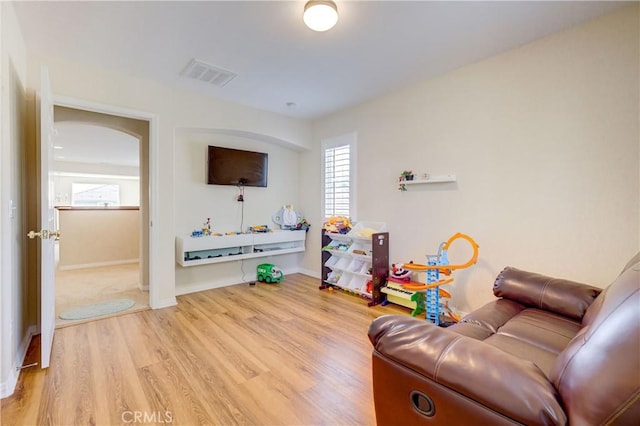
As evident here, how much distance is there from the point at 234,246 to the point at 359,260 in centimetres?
174

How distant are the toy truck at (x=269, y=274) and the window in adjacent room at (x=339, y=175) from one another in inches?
45.6

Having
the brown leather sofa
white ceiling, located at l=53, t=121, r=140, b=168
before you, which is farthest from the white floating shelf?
white ceiling, located at l=53, t=121, r=140, b=168

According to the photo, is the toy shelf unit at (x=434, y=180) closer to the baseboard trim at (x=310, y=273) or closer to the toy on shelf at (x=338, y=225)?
the toy on shelf at (x=338, y=225)

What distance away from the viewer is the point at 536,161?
2.45 metres

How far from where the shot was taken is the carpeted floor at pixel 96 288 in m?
3.42

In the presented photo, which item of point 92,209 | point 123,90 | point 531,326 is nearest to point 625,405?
point 531,326

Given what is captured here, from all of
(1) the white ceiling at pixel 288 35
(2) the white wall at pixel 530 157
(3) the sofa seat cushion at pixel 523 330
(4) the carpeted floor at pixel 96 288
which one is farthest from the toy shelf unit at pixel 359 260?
(4) the carpeted floor at pixel 96 288

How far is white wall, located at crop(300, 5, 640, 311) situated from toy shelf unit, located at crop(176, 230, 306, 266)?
1.71m

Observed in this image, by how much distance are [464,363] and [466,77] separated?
113 inches

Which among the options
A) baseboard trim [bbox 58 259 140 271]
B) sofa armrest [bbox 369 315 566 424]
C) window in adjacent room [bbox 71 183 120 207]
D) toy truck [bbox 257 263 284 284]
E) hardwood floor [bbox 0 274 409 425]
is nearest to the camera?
sofa armrest [bbox 369 315 566 424]

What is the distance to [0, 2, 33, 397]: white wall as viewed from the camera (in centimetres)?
172

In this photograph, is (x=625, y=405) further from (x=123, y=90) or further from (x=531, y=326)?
(x=123, y=90)

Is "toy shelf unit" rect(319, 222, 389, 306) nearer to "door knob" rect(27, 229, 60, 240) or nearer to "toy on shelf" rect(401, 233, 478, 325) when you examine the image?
"toy on shelf" rect(401, 233, 478, 325)

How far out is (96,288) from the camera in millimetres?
4059
